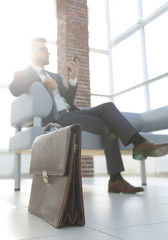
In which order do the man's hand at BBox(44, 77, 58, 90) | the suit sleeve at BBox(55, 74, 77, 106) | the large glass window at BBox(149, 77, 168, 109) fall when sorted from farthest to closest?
1. the large glass window at BBox(149, 77, 168, 109)
2. the suit sleeve at BBox(55, 74, 77, 106)
3. the man's hand at BBox(44, 77, 58, 90)

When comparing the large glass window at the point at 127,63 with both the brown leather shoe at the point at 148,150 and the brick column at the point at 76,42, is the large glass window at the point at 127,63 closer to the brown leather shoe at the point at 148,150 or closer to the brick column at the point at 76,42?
the brick column at the point at 76,42

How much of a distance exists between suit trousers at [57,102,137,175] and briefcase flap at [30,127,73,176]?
29.8 inches

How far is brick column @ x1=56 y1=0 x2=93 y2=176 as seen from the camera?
454cm

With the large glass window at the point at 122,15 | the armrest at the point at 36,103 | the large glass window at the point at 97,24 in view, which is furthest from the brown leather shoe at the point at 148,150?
the large glass window at the point at 97,24

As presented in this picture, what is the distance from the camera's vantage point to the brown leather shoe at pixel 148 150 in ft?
5.32

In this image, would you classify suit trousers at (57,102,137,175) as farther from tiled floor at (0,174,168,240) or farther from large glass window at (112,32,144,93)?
large glass window at (112,32,144,93)

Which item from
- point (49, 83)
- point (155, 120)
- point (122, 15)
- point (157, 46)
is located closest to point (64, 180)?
point (49, 83)

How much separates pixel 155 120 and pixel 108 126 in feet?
2.42

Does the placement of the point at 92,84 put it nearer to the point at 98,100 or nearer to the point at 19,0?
the point at 98,100

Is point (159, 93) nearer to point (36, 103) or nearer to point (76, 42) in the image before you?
point (76, 42)

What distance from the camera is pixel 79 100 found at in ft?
14.8

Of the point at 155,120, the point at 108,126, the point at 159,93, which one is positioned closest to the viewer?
the point at 108,126

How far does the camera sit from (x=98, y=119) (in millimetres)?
1997

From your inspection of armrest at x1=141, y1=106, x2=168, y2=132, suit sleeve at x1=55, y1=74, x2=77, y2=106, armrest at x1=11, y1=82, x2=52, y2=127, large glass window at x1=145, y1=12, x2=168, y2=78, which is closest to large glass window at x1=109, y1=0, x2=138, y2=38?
large glass window at x1=145, y1=12, x2=168, y2=78
